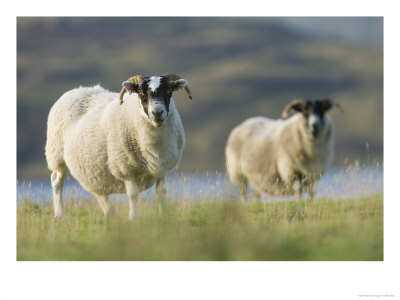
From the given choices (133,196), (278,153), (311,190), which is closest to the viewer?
(133,196)

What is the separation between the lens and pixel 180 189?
840cm

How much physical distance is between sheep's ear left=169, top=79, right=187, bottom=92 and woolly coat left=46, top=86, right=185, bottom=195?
0.32 meters

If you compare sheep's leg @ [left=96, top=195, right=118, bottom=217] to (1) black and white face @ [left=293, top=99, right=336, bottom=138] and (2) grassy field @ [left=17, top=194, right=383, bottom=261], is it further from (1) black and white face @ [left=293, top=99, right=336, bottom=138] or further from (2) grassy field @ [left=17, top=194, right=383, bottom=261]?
(1) black and white face @ [left=293, top=99, right=336, bottom=138]

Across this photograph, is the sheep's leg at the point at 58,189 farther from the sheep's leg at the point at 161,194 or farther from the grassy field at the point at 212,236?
the sheep's leg at the point at 161,194

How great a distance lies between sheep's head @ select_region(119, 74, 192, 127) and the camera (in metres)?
7.84

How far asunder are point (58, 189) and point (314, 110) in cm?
510

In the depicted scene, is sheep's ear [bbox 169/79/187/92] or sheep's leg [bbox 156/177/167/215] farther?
sheep's leg [bbox 156/177/167/215]

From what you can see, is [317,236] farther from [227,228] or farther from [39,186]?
[39,186]

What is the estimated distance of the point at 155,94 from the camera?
7898mm

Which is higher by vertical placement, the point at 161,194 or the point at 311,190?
the point at 161,194

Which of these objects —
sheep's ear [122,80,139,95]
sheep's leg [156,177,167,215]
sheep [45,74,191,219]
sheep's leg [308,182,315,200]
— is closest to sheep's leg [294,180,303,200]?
sheep's leg [308,182,315,200]

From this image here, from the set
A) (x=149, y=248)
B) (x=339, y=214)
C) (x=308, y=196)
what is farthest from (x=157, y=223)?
(x=308, y=196)

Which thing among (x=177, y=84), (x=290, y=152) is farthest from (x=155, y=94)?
(x=290, y=152)

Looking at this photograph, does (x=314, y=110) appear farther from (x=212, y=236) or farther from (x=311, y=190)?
(x=212, y=236)
